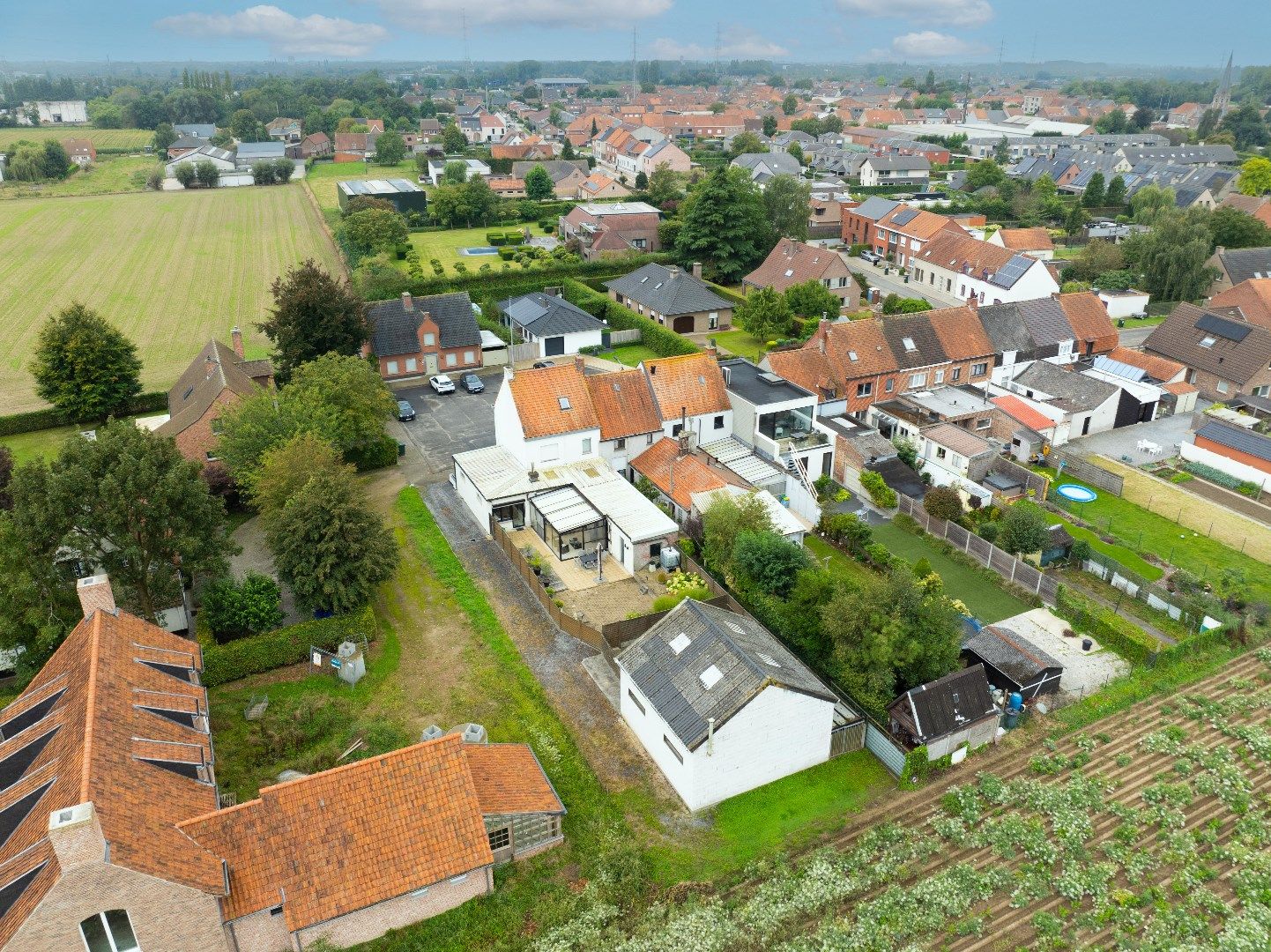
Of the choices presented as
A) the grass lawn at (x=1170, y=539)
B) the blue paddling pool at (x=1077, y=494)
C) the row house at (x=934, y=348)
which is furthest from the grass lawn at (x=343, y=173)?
the grass lawn at (x=1170, y=539)

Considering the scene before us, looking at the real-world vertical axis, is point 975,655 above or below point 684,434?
below

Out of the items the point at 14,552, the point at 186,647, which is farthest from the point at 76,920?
the point at 14,552

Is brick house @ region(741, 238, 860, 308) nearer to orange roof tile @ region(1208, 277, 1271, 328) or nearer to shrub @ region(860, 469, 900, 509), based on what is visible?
orange roof tile @ region(1208, 277, 1271, 328)

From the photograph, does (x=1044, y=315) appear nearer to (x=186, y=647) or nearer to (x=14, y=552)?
(x=186, y=647)

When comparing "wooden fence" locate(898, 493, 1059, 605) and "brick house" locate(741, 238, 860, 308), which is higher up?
"brick house" locate(741, 238, 860, 308)

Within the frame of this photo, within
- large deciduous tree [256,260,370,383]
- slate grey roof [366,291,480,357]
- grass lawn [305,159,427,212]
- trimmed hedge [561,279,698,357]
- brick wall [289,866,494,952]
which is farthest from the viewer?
grass lawn [305,159,427,212]

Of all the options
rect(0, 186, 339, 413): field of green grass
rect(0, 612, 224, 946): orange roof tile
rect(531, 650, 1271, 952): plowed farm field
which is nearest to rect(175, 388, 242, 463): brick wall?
rect(0, 186, 339, 413): field of green grass
